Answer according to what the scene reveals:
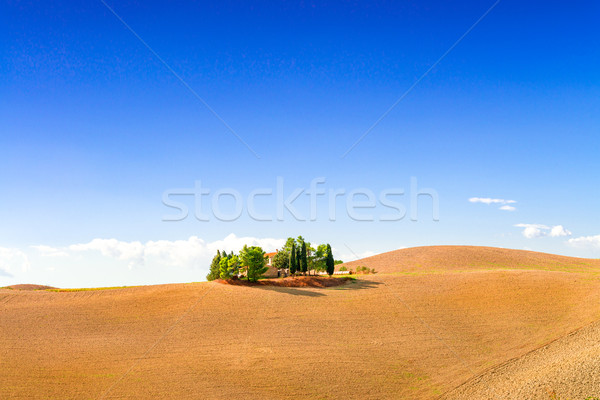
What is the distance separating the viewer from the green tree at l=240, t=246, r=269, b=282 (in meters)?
54.2

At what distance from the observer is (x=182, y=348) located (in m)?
31.4

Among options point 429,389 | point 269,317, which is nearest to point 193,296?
point 269,317

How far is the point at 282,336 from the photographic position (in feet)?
111

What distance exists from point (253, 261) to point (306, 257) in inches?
604

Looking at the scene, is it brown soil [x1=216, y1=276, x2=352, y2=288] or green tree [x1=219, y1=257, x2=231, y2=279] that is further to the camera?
green tree [x1=219, y1=257, x2=231, y2=279]

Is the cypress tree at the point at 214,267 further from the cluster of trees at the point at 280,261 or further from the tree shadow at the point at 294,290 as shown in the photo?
the tree shadow at the point at 294,290

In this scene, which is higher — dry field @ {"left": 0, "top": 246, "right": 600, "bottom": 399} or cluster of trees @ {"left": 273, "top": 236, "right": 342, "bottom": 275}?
cluster of trees @ {"left": 273, "top": 236, "right": 342, "bottom": 275}

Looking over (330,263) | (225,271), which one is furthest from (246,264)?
(330,263)

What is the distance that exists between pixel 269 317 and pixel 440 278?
29.4 m

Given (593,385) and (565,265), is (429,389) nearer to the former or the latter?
(593,385)

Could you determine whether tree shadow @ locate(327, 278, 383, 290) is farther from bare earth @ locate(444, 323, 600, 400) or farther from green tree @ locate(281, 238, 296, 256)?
bare earth @ locate(444, 323, 600, 400)

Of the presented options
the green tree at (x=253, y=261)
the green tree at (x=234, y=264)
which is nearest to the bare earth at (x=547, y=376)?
the green tree at (x=253, y=261)

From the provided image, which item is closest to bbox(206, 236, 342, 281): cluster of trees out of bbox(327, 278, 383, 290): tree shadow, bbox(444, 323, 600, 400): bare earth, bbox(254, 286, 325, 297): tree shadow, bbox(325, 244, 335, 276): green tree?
bbox(325, 244, 335, 276): green tree

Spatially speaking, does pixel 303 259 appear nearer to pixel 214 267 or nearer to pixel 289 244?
pixel 289 244
